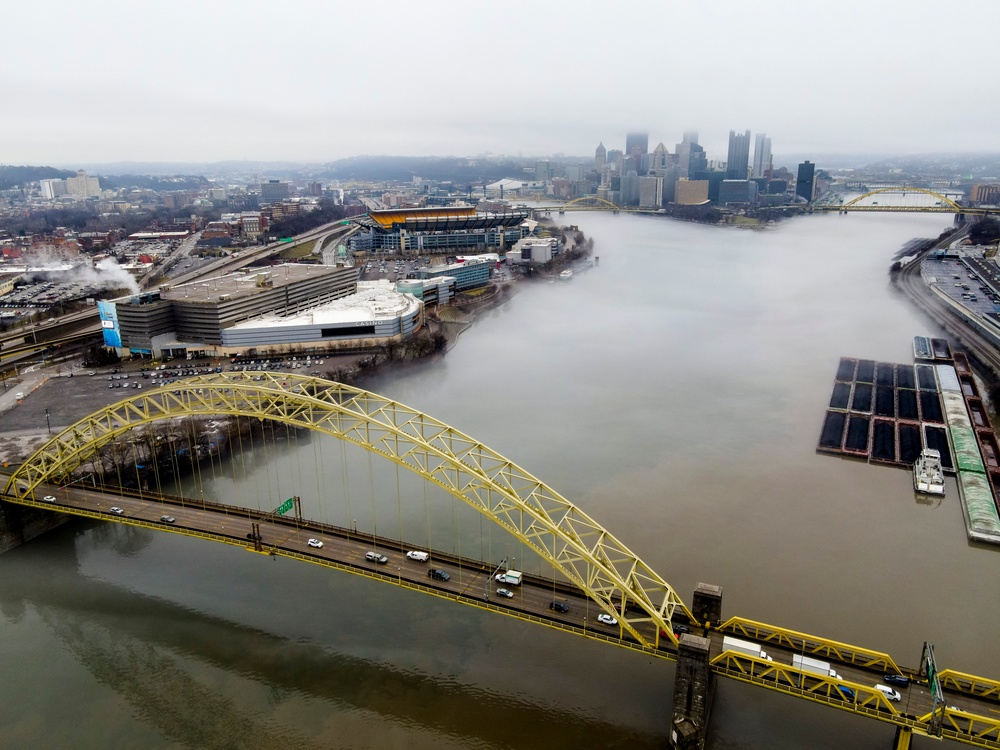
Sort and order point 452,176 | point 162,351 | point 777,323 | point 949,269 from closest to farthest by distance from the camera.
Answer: point 162,351, point 777,323, point 949,269, point 452,176

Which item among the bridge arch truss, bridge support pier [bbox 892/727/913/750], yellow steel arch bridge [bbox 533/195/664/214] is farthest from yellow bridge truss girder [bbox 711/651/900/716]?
the bridge arch truss

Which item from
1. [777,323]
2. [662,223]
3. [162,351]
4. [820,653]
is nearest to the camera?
[820,653]

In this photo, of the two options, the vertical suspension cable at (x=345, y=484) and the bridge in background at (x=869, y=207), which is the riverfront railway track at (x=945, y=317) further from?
the bridge in background at (x=869, y=207)

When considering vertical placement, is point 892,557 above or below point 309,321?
below

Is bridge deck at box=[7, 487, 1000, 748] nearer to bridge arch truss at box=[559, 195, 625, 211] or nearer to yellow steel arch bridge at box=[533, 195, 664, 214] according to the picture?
yellow steel arch bridge at box=[533, 195, 664, 214]

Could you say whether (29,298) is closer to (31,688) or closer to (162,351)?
(162,351)

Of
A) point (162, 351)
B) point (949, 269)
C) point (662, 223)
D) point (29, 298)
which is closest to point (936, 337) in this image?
point (949, 269)

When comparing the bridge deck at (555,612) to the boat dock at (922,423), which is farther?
the boat dock at (922,423)

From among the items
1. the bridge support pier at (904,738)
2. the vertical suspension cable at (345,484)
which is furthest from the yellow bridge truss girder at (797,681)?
the vertical suspension cable at (345,484)
